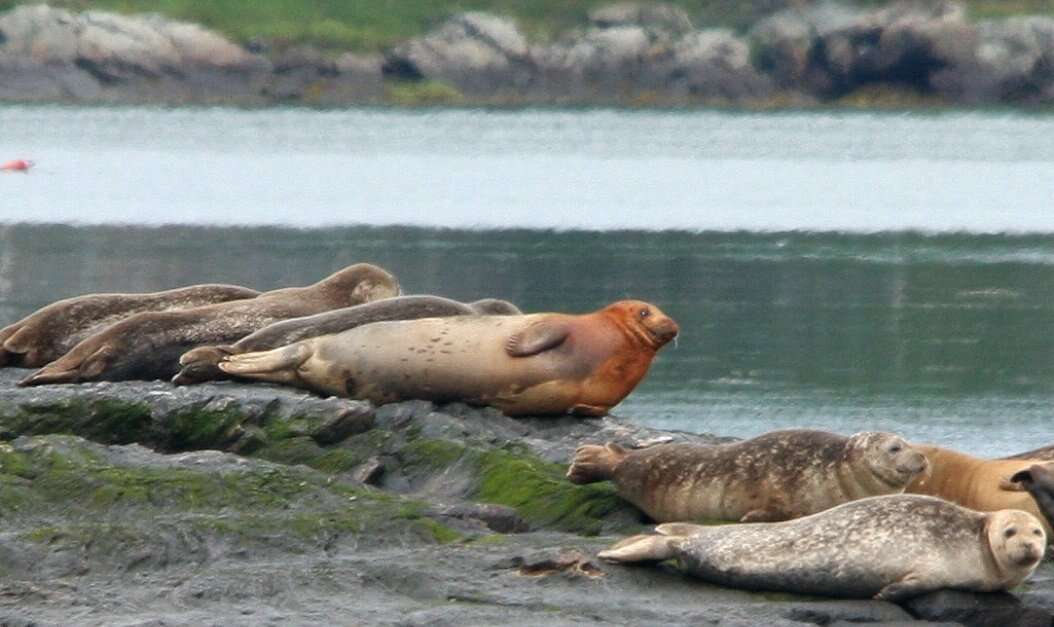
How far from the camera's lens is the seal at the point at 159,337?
1058 centimetres

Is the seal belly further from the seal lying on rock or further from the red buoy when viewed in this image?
the red buoy

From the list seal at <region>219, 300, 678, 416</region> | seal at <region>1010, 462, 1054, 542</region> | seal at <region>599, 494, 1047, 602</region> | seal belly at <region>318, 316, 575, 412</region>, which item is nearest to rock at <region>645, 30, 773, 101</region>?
seal at <region>219, 300, 678, 416</region>

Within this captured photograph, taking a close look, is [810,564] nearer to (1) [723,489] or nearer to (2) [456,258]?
(1) [723,489]

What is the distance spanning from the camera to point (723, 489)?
8.43 m

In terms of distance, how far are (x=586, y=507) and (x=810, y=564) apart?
1.32m

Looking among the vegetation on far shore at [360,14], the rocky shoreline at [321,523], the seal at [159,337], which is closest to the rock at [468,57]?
the vegetation on far shore at [360,14]

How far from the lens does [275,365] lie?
1024cm

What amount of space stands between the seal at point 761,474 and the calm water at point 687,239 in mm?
5954

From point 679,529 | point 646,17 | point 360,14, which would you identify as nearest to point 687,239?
point 679,529

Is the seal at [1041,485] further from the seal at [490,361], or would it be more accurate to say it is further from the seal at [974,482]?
the seal at [490,361]

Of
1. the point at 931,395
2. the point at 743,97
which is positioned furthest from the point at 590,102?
the point at 931,395

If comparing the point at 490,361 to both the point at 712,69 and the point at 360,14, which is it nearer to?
the point at 712,69

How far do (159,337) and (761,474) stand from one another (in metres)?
3.50

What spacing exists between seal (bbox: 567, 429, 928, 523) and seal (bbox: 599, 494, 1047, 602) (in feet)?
1.99
